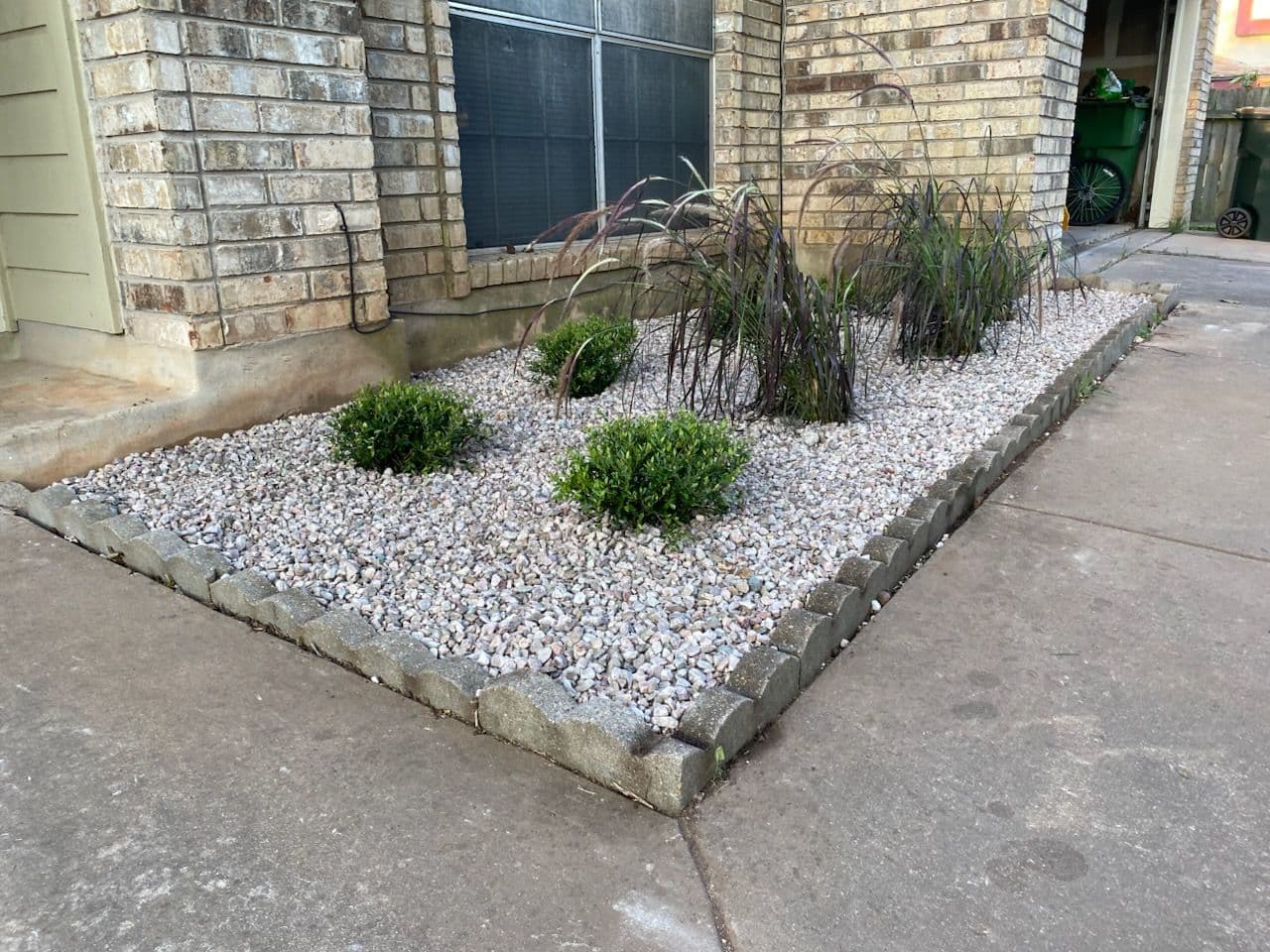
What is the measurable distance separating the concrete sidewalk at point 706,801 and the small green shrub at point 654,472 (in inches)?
25.6

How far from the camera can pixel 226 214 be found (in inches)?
143

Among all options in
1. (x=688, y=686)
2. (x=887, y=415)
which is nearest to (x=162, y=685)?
(x=688, y=686)

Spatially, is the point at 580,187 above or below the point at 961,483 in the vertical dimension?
above

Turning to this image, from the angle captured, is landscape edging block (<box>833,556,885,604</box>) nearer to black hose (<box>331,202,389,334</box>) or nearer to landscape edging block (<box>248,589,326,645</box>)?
landscape edging block (<box>248,589,326,645</box>)

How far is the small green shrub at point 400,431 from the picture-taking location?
338 cm

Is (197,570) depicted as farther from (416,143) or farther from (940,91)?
(940,91)

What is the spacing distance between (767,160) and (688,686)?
5970mm

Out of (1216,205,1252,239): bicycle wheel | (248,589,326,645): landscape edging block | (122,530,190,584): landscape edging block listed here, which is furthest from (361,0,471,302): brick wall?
(1216,205,1252,239): bicycle wheel

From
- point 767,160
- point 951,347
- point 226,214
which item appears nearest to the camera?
point 226,214

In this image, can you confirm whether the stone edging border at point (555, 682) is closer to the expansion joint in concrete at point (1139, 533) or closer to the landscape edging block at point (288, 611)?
the landscape edging block at point (288, 611)

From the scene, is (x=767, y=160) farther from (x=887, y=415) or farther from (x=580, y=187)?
(x=887, y=415)

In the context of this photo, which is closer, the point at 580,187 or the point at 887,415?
the point at 887,415

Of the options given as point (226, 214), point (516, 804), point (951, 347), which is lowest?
point (516, 804)

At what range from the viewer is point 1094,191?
11.6m
